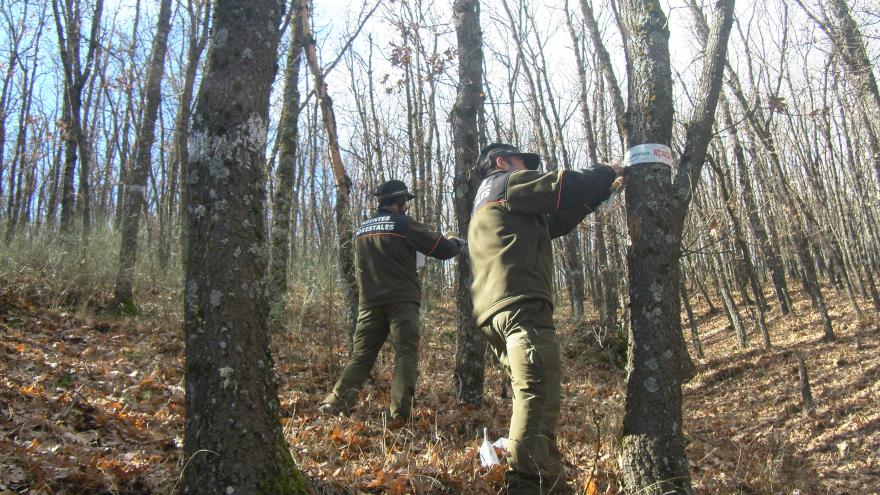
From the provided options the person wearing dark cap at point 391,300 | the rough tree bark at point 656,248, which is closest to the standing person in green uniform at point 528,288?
the rough tree bark at point 656,248

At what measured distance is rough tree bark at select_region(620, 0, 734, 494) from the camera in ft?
10.4

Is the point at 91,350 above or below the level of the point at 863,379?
above

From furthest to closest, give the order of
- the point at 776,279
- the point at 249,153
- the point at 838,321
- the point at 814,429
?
the point at 776,279
the point at 838,321
the point at 814,429
the point at 249,153

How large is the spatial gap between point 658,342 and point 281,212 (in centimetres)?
603

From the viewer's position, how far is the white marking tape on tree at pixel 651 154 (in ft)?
10.9

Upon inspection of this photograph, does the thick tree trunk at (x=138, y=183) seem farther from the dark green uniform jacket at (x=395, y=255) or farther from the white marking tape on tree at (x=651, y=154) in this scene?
the white marking tape on tree at (x=651, y=154)

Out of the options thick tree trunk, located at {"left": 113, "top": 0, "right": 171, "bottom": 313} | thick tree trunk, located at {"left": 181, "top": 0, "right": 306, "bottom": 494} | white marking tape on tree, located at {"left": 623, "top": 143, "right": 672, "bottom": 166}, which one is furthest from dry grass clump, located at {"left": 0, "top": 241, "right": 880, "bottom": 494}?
white marking tape on tree, located at {"left": 623, "top": 143, "right": 672, "bottom": 166}

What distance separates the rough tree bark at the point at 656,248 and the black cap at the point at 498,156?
0.79m

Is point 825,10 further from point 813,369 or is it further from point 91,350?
point 91,350

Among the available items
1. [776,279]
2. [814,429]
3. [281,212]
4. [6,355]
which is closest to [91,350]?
[6,355]

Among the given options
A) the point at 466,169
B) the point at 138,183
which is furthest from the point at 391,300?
the point at 138,183

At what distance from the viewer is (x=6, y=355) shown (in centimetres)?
532

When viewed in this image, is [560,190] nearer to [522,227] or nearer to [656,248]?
[522,227]

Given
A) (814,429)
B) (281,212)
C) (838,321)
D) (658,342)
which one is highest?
(281,212)
